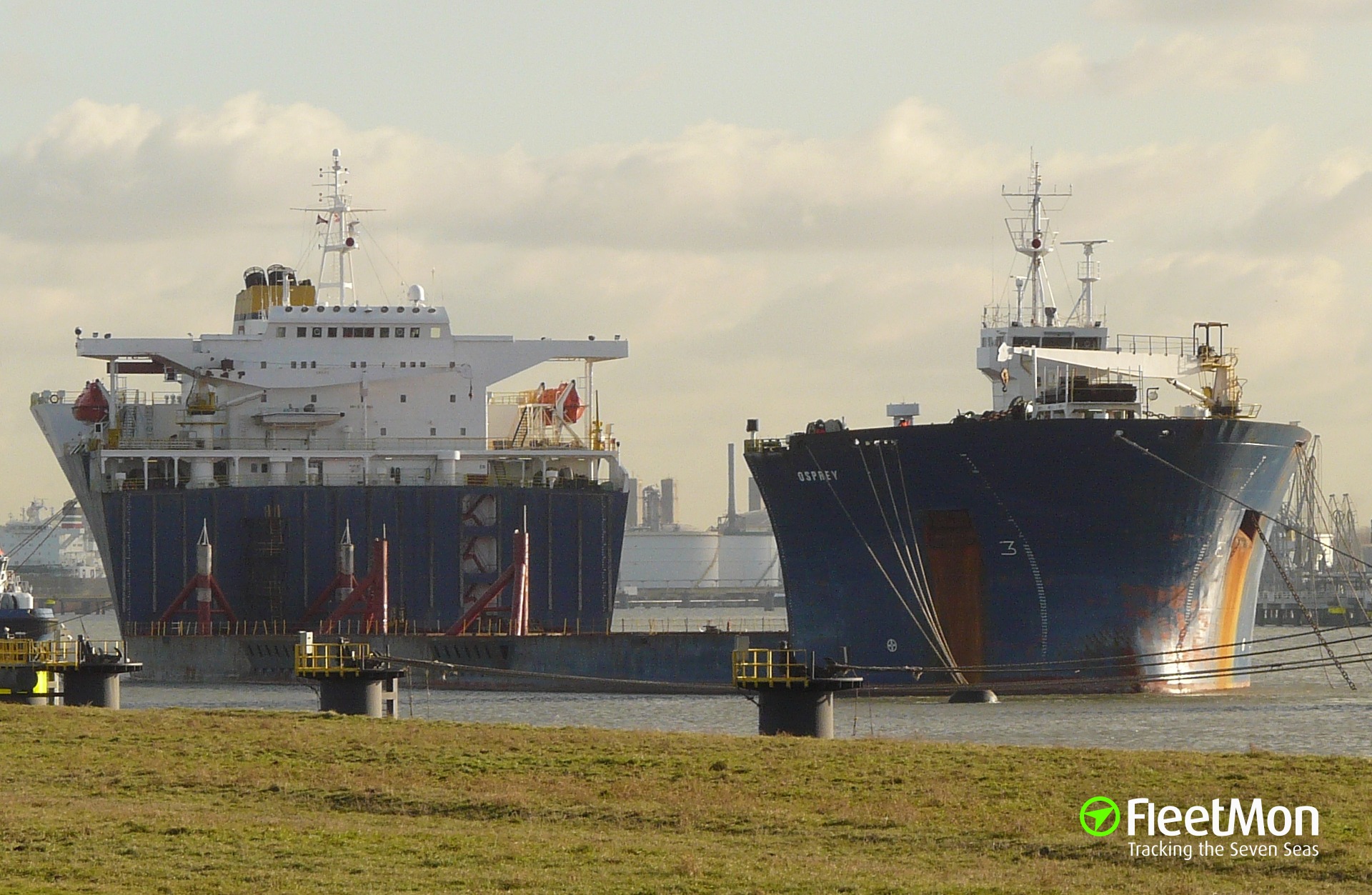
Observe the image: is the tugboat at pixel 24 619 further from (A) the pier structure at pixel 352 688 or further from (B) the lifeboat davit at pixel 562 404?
(A) the pier structure at pixel 352 688

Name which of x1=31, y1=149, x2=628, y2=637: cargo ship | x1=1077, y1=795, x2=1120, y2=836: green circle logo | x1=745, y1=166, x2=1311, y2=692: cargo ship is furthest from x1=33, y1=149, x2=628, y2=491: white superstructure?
x1=1077, y1=795, x2=1120, y2=836: green circle logo

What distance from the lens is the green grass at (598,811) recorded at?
18062mm

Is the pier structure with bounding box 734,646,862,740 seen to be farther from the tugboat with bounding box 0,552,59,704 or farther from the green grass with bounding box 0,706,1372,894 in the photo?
the tugboat with bounding box 0,552,59,704

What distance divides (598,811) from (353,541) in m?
→ 40.6

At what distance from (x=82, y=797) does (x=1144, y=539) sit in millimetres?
25541

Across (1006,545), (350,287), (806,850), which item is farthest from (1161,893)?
(350,287)

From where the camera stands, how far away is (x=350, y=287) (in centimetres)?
6744

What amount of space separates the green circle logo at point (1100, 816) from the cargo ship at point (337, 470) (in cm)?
3913

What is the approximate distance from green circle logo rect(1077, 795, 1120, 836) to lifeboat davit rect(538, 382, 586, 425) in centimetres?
4580

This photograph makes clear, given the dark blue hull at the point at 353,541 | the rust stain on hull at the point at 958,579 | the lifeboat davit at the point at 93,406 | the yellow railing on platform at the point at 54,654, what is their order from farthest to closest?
the lifeboat davit at the point at 93,406, the dark blue hull at the point at 353,541, the rust stain on hull at the point at 958,579, the yellow railing on platform at the point at 54,654

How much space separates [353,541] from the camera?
61469 mm

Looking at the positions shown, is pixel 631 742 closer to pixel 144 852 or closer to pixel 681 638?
pixel 144 852

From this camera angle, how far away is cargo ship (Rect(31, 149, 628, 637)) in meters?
61.8

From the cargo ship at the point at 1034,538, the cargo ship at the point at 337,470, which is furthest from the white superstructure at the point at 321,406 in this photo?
the cargo ship at the point at 1034,538
